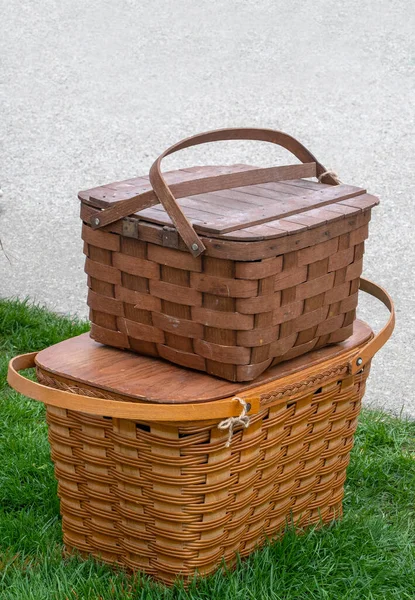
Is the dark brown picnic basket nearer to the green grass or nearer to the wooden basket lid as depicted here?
the wooden basket lid

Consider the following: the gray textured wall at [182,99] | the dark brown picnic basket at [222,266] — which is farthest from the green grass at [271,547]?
the gray textured wall at [182,99]

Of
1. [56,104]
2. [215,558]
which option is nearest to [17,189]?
[56,104]

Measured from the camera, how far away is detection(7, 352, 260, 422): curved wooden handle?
181 centimetres

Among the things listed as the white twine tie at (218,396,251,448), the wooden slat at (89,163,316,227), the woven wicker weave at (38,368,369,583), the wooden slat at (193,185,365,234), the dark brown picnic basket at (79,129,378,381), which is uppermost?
the wooden slat at (89,163,316,227)

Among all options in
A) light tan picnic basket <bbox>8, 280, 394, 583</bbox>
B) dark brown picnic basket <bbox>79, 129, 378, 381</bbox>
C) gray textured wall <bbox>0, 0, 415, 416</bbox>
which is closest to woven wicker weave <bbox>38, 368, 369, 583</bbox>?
light tan picnic basket <bbox>8, 280, 394, 583</bbox>

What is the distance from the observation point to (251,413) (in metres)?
1.89

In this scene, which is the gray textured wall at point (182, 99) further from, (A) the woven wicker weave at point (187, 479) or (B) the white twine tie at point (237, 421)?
(B) the white twine tie at point (237, 421)

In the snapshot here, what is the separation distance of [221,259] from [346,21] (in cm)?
492

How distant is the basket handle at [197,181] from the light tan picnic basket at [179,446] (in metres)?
0.30

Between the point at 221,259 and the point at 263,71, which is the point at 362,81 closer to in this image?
the point at 263,71

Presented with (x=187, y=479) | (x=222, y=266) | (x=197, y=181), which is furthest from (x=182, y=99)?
(x=187, y=479)

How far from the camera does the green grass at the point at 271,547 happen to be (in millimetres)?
2004

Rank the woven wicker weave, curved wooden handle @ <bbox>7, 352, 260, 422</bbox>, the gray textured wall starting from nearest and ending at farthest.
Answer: curved wooden handle @ <bbox>7, 352, 260, 422</bbox> → the woven wicker weave → the gray textured wall

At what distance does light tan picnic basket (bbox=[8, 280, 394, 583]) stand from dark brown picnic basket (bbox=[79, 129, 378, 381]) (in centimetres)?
7
